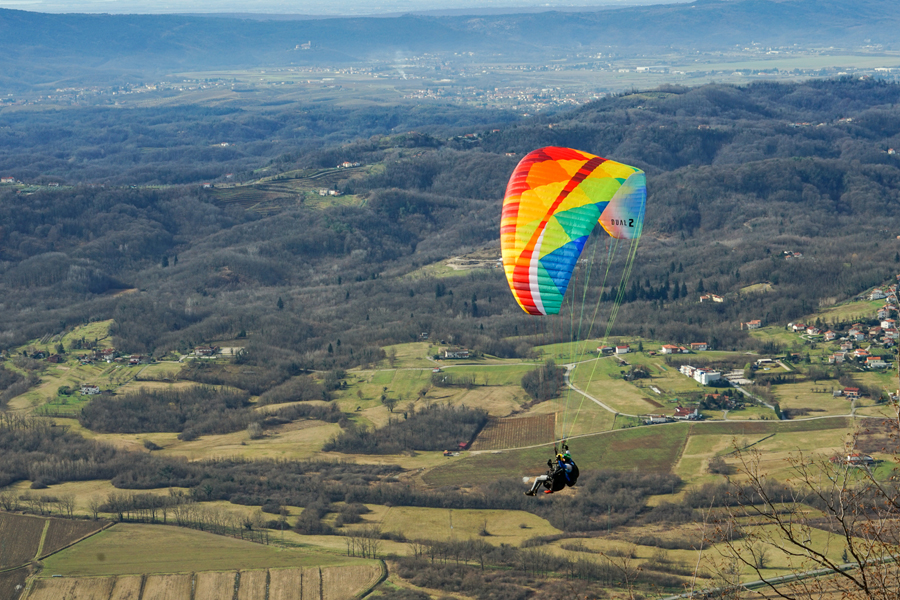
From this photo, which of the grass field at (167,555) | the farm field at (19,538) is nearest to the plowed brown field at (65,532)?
the farm field at (19,538)

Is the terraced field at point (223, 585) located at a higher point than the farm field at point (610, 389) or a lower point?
higher

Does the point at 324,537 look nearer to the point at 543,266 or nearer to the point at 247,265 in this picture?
the point at 543,266

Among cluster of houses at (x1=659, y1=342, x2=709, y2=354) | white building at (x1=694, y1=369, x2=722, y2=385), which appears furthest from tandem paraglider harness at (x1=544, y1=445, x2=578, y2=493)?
cluster of houses at (x1=659, y1=342, x2=709, y2=354)

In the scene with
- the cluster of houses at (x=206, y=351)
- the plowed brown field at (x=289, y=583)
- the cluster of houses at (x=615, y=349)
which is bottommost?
the cluster of houses at (x=206, y=351)

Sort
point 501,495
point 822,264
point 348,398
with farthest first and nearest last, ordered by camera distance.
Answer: point 822,264 → point 348,398 → point 501,495

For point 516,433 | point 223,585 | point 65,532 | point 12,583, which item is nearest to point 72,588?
point 12,583

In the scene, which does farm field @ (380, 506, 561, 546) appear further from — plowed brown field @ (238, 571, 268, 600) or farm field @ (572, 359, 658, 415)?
farm field @ (572, 359, 658, 415)

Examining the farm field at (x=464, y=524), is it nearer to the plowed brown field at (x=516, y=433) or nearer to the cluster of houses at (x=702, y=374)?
the plowed brown field at (x=516, y=433)

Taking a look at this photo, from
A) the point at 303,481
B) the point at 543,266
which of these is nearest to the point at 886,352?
the point at 303,481
